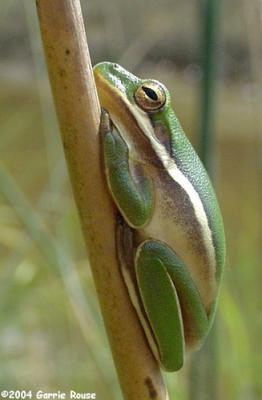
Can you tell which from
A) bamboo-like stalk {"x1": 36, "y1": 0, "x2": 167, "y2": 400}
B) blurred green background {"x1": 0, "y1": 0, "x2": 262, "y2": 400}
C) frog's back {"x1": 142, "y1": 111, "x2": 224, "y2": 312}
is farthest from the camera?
blurred green background {"x1": 0, "y1": 0, "x2": 262, "y2": 400}

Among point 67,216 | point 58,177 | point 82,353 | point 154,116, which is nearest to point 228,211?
point 82,353

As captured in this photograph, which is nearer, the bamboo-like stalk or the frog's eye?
the bamboo-like stalk

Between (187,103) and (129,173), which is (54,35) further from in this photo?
(187,103)

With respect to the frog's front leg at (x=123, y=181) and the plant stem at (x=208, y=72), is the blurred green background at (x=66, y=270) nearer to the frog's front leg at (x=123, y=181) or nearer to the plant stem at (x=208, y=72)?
the plant stem at (x=208, y=72)

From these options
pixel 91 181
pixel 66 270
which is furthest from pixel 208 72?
pixel 66 270

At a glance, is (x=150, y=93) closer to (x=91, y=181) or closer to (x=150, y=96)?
(x=150, y=96)

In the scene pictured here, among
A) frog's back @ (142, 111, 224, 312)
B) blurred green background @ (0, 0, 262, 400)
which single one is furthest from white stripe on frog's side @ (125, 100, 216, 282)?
blurred green background @ (0, 0, 262, 400)

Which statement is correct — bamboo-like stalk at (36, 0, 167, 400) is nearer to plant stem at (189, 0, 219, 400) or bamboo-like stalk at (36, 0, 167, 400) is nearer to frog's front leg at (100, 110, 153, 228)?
frog's front leg at (100, 110, 153, 228)

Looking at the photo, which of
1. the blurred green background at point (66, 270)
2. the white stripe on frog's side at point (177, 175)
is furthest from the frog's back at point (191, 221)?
the blurred green background at point (66, 270)
